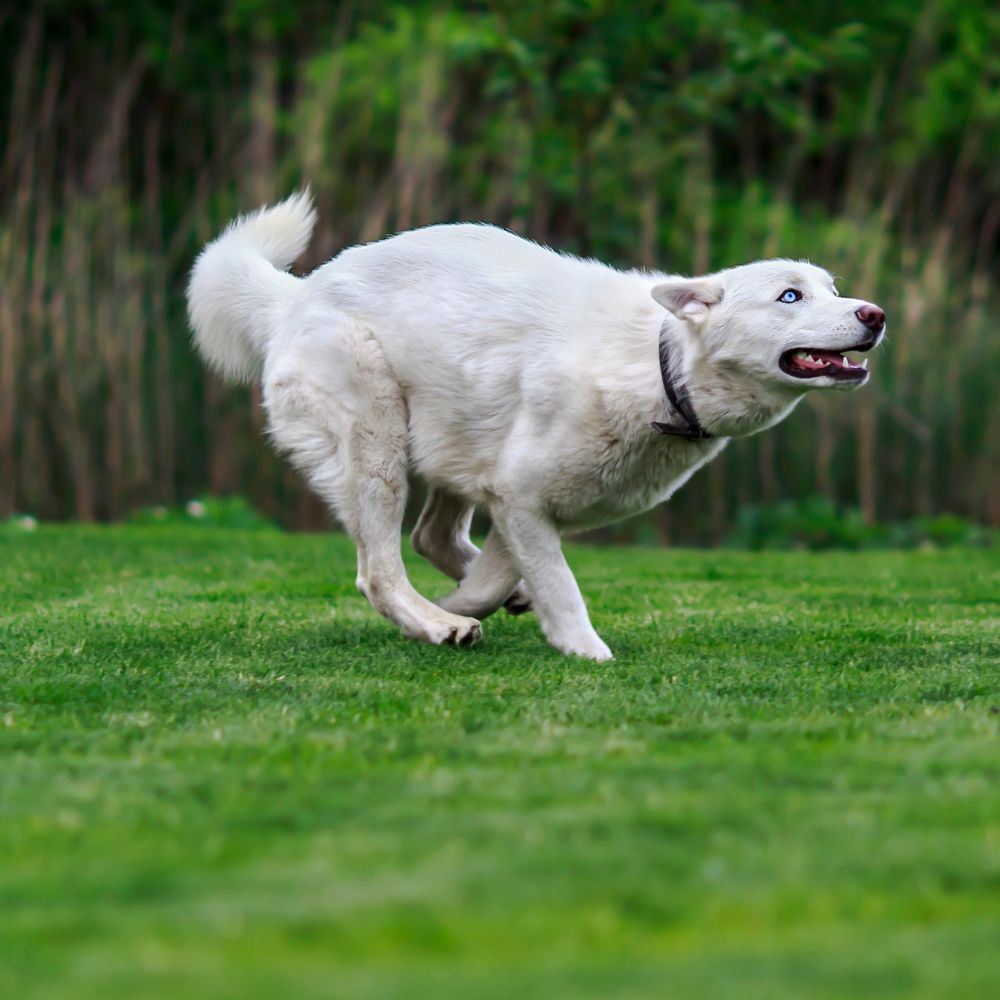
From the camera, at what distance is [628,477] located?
177 inches

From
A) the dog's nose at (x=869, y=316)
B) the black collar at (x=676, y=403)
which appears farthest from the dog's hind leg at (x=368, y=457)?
the dog's nose at (x=869, y=316)

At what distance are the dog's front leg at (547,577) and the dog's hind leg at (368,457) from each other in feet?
1.00

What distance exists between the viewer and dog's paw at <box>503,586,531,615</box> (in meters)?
5.02

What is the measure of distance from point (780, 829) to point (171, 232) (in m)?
10.6

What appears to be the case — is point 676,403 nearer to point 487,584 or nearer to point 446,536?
point 487,584

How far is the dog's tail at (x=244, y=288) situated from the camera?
16.6 ft

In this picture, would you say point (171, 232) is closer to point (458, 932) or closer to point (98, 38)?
point (98, 38)

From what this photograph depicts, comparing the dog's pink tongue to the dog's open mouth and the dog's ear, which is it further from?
the dog's ear

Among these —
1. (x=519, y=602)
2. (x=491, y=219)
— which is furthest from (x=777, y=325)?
(x=491, y=219)

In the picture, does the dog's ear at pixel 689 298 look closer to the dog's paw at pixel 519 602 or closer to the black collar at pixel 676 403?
the black collar at pixel 676 403

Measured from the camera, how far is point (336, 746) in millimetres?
3070

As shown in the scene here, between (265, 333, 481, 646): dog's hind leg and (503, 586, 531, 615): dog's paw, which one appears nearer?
(265, 333, 481, 646): dog's hind leg

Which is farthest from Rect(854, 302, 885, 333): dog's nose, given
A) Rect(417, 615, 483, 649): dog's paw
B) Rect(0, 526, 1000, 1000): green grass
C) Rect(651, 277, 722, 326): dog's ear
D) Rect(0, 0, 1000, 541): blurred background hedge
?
Rect(0, 0, 1000, 541): blurred background hedge

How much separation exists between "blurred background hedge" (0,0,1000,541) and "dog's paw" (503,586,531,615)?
382 centimetres
